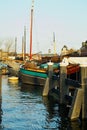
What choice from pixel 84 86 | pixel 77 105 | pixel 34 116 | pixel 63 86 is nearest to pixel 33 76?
pixel 63 86

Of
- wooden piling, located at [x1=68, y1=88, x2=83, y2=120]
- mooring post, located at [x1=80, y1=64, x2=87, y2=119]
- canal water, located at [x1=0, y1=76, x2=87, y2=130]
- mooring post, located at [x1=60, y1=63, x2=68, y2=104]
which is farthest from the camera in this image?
mooring post, located at [x1=60, y1=63, x2=68, y2=104]

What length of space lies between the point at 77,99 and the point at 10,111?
5.73 metres

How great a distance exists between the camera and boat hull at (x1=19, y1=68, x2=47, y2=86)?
142 feet

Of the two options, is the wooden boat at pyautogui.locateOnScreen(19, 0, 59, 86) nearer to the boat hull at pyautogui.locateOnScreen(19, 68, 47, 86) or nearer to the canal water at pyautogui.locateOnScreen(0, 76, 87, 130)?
the boat hull at pyautogui.locateOnScreen(19, 68, 47, 86)

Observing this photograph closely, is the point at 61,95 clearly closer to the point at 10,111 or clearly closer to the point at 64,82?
the point at 64,82

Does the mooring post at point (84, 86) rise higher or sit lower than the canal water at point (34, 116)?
higher

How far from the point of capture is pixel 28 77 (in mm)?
46531

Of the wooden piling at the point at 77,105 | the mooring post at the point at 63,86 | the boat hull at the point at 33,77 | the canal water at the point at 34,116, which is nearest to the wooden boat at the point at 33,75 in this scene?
the boat hull at the point at 33,77

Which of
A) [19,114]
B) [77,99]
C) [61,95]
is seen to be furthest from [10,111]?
[77,99]

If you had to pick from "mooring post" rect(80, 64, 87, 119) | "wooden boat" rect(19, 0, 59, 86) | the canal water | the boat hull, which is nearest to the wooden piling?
"mooring post" rect(80, 64, 87, 119)

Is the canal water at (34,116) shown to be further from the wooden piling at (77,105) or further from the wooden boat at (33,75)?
the wooden boat at (33,75)

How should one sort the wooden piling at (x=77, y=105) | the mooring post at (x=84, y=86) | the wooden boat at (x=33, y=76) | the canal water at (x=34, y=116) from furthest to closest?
the wooden boat at (x=33, y=76), the wooden piling at (x=77, y=105), the mooring post at (x=84, y=86), the canal water at (x=34, y=116)

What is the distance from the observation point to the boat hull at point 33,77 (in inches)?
1701

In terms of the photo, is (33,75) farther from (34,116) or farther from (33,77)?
(34,116)
